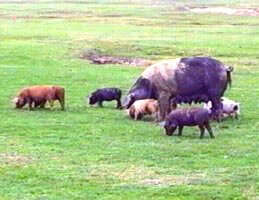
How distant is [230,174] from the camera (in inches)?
675

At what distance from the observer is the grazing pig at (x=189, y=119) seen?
70.5 feet

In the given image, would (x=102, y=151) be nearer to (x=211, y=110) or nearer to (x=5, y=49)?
(x=211, y=110)

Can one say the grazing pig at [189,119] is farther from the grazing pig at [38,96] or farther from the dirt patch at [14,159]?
the grazing pig at [38,96]

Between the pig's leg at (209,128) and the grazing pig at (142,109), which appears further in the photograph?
the grazing pig at (142,109)

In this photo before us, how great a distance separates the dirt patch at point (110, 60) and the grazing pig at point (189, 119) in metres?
19.6

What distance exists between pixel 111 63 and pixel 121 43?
7.61m

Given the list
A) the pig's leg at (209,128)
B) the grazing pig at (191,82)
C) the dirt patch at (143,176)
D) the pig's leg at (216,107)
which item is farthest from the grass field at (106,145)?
the grazing pig at (191,82)

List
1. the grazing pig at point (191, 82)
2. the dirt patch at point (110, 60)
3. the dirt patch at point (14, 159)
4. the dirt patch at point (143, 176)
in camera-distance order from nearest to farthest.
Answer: the dirt patch at point (143, 176) < the dirt patch at point (14, 159) < the grazing pig at point (191, 82) < the dirt patch at point (110, 60)

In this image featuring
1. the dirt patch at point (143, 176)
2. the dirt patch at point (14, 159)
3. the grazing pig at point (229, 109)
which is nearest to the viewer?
the dirt patch at point (143, 176)

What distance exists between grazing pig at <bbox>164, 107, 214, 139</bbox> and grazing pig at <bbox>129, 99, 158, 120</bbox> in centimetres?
330

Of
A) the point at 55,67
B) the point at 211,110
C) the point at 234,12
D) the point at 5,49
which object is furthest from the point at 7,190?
the point at 234,12

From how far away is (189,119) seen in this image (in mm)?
21531

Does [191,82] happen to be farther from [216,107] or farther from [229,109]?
[229,109]

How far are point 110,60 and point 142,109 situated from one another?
59.5 ft
